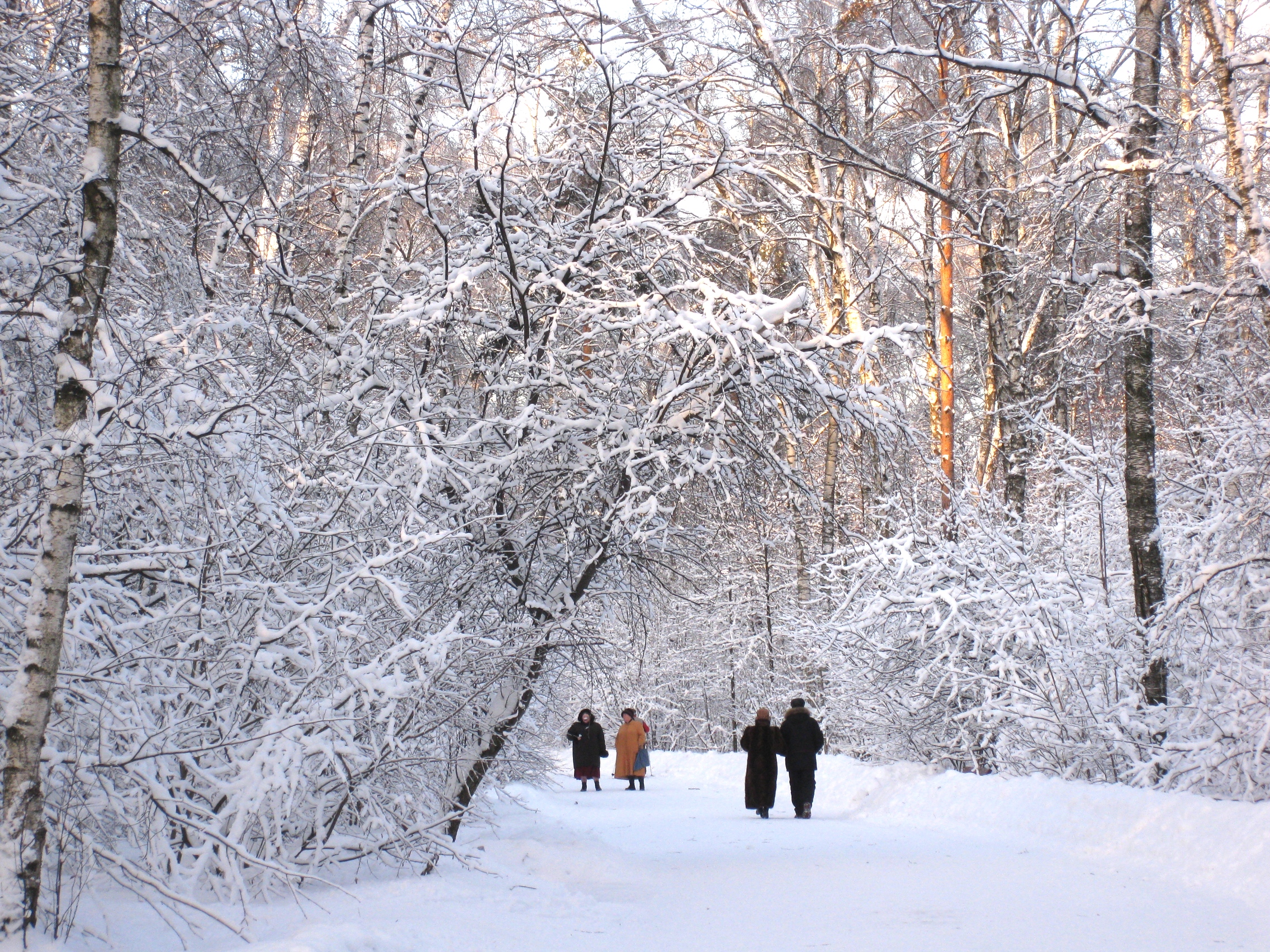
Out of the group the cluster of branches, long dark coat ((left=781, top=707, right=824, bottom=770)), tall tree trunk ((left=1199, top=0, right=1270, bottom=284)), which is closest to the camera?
tall tree trunk ((left=1199, top=0, right=1270, bottom=284))

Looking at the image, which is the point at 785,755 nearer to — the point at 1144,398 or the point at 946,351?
the point at 946,351

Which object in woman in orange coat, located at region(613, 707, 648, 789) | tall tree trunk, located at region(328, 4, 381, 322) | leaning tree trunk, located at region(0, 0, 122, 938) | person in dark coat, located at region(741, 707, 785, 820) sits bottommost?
woman in orange coat, located at region(613, 707, 648, 789)

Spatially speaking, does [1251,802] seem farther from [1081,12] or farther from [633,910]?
[1081,12]

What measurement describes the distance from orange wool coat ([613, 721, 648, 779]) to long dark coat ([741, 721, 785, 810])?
22.8 ft

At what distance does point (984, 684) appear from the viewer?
41.2 ft

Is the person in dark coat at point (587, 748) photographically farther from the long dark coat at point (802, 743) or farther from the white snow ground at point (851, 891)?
the white snow ground at point (851, 891)

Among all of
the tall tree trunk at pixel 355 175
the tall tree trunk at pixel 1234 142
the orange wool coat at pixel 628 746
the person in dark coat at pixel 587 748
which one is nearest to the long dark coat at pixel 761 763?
the person in dark coat at pixel 587 748

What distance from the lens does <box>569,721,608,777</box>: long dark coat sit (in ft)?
65.2

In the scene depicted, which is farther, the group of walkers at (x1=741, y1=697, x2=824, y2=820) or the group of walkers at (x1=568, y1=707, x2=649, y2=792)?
the group of walkers at (x1=568, y1=707, x2=649, y2=792)

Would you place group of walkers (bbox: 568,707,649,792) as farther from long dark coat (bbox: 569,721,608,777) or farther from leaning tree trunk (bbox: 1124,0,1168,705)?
leaning tree trunk (bbox: 1124,0,1168,705)

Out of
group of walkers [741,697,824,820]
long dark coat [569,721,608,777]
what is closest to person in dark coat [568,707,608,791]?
long dark coat [569,721,608,777]

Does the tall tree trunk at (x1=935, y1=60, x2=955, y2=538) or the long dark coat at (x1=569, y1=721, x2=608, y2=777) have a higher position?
the tall tree trunk at (x1=935, y1=60, x2=955, y2=538)

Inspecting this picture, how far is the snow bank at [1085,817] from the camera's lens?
7.26 metres

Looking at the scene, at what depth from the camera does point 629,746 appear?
21.1 metres
